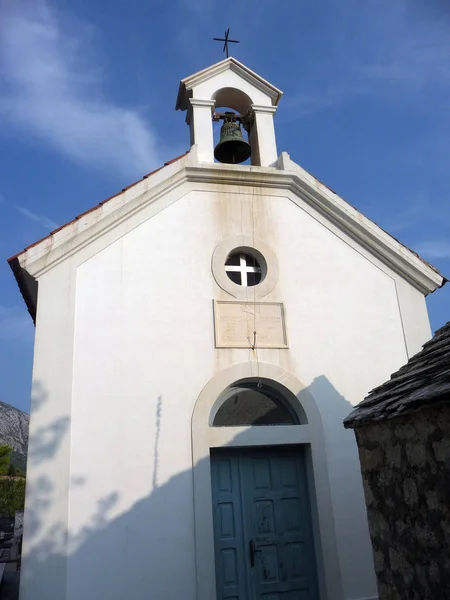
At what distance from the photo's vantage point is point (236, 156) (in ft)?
28.8

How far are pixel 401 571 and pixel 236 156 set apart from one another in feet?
22.7

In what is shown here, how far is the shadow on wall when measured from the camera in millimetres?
5395

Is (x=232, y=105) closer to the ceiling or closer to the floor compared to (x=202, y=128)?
closer to the ceiling

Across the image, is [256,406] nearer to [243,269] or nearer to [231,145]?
[243,269]

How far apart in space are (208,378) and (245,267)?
1.92 m

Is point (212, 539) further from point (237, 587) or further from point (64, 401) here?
point (64, 401)

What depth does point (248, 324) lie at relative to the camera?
23.1 ft

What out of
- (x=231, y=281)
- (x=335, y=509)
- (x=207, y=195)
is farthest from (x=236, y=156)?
(x=335, y=509)

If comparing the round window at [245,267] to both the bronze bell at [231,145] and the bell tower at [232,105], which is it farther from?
the bronze bell at [231,145]

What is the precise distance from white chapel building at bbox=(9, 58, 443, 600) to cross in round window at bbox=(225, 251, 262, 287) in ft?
0.12

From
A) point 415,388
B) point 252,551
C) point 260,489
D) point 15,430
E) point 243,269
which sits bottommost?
point 252,551

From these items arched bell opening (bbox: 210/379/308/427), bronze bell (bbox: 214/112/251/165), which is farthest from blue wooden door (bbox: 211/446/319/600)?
bronze bell (bbox: 214/112/251/165)

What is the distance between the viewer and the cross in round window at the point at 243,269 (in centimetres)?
753


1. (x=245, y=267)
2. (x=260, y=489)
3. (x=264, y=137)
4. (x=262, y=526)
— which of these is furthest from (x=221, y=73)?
(x=262, y=526)
